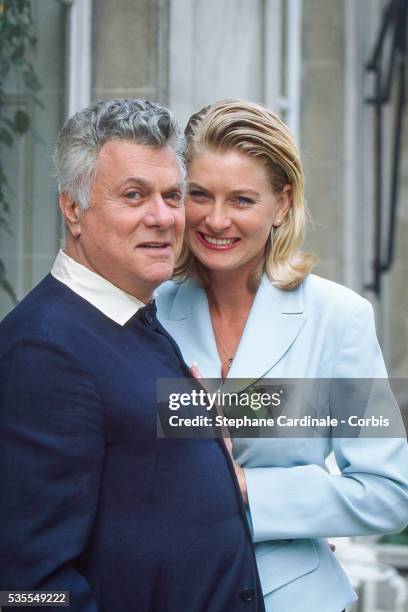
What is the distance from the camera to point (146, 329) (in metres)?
2.04

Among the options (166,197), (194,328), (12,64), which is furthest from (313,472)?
(12,64)

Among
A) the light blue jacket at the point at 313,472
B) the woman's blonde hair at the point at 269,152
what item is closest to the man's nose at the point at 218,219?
the woman's blonde hair at the point at 269,152

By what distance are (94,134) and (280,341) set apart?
68cm

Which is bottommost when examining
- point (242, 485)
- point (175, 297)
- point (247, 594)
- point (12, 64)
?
point (247, 594)

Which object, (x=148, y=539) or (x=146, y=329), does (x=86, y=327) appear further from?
(x=148, y=539)

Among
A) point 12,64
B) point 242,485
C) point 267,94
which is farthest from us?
point 267,94

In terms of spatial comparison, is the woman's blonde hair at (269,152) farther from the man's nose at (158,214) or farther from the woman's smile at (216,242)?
the man's nose at (158,214)

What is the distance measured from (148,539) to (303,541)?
56 cm

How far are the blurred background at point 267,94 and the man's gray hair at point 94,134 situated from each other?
1.16 meters

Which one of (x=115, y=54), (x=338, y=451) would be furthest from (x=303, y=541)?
(x=115, y=54)

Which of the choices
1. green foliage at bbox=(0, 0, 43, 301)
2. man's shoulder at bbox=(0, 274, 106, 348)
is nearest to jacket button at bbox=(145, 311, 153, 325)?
man's shoulder at bbox=(0, 274, 106, 348)

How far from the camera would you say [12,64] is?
312 cm

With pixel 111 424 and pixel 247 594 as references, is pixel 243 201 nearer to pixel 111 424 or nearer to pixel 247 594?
pixel 111 424

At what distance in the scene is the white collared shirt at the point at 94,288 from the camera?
6.42 ft
